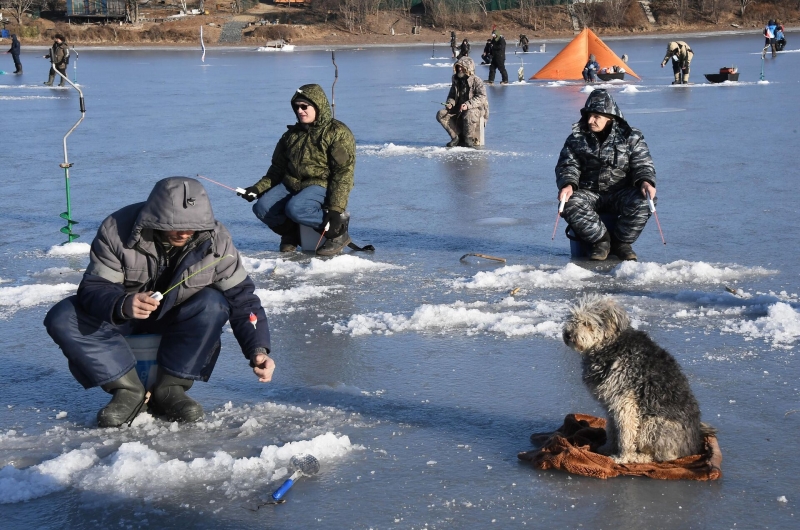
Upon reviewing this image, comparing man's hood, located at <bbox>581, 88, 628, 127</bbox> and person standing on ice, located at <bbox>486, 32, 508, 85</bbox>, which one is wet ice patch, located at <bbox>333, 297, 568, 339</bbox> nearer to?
→ man's hood, located at <bbox>581, 88, 628, 127</bbox>

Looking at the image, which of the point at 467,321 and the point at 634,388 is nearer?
the point at 634,388

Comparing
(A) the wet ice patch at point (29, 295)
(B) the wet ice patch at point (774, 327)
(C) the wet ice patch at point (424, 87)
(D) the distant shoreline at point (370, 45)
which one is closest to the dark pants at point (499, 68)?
(C) the wet ice patch at point (424, 87)

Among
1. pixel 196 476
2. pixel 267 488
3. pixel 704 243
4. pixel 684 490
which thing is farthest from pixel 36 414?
pixel 704 243

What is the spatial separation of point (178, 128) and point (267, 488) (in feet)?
47.9

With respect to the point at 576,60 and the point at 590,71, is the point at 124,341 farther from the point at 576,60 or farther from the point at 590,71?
the point at 576,60

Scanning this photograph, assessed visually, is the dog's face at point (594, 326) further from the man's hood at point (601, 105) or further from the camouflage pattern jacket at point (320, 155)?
the camouflage pattern jacket at point (320, 155)

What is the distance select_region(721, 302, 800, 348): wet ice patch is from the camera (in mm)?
5633

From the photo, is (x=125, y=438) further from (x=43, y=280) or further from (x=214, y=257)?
(x=43, y=280)

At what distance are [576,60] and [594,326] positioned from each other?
27474 millimetres

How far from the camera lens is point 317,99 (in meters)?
8.02

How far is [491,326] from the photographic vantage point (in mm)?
6109

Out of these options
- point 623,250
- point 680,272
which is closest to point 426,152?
point 623,250

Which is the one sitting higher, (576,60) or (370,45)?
(370,45)

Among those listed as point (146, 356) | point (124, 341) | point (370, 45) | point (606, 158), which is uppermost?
point (370, 45)
